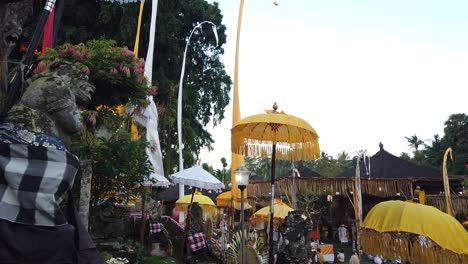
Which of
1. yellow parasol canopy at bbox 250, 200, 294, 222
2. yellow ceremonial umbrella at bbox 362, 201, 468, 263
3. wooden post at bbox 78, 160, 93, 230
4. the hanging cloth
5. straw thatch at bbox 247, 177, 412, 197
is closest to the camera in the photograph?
yellow ceremonial umbrella at bbox 362, 201, 468, 263

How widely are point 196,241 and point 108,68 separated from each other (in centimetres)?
682

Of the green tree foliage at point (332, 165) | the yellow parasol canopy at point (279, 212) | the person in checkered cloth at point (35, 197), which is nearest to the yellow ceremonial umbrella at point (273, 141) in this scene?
the yellow parasol canopy at point (279, 212)

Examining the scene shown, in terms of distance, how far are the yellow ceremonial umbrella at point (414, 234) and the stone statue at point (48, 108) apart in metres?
3.46

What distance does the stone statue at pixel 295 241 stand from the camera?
7.41 m

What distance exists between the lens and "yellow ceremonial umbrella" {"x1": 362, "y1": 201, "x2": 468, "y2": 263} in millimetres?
3770

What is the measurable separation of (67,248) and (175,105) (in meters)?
17.2

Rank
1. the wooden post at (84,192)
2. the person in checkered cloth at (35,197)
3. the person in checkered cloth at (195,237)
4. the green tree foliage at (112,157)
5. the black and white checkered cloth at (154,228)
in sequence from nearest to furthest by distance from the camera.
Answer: the person in checkered cloth at (35,197) < the wooden post at (84,192) < the green tree foliage at (112,157) < the person in checkered cloth at (195,237) < the black and white checkered cloth at (154,228)

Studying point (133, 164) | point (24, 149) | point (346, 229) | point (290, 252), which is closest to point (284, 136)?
point (290, 252)

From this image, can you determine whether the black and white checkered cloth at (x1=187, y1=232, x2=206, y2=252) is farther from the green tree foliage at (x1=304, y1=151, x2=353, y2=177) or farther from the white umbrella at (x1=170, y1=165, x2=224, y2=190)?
the green tree foliage at (x1=304, y1=151, x2=353, y2=177)

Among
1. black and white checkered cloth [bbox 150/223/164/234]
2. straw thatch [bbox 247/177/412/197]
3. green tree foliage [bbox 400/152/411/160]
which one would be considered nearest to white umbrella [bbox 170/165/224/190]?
black and white checkered cloth [bbox 150/223/164/234]

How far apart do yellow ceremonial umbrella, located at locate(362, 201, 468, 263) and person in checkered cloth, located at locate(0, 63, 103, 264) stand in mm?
3226

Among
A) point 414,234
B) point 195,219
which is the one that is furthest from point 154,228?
point 414,234

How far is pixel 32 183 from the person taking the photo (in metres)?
2.06

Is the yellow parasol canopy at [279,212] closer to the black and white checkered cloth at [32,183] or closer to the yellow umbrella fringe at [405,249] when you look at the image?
the yellow umbrella fringe at [405,249]
